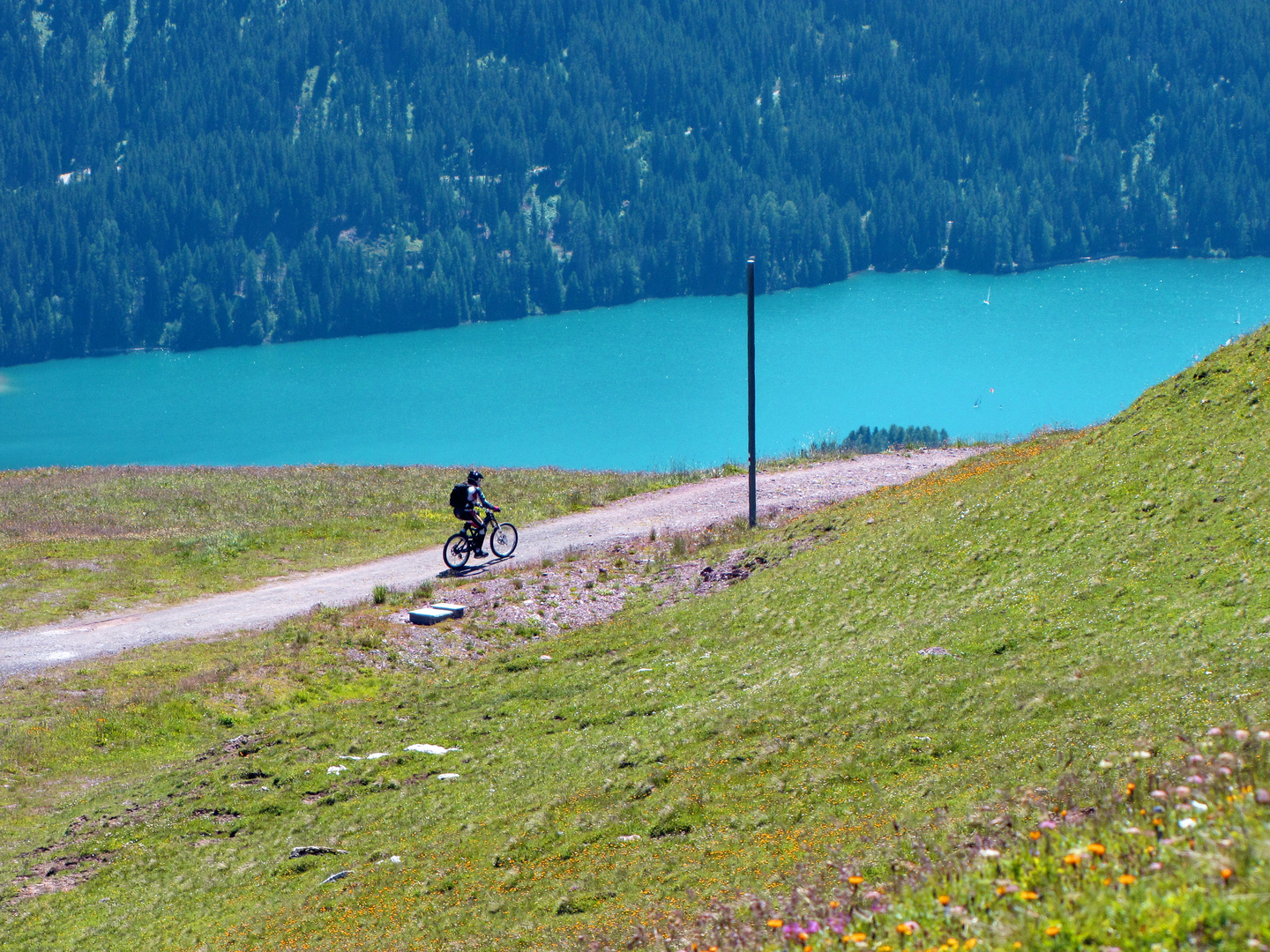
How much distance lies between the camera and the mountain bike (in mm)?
31234

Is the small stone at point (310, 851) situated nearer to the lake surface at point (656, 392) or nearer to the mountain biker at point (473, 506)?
the mountain biker at point (473, 506)

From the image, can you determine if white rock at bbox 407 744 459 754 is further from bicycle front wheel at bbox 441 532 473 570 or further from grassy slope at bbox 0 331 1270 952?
bicycle front wheel at bbox 441 532 473 570

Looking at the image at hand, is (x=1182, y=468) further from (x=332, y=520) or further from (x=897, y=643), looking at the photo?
(x=332, y=520)

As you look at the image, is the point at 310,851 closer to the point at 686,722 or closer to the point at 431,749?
the point at 431,749

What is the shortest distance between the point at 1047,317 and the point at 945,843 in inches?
7343

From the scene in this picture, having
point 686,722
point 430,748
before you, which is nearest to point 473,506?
point 430,748

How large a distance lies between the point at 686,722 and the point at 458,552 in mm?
17176

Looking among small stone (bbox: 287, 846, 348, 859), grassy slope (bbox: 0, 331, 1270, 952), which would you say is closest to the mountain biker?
grassy slope (bbox: 0, 331, 1270, 952)

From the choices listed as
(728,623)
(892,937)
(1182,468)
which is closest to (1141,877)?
(892,937)

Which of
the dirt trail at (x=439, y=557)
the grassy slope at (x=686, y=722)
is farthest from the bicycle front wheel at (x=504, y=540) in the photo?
the grassy slope at (x=686, y=722)

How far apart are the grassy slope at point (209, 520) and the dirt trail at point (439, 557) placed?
4.10ft

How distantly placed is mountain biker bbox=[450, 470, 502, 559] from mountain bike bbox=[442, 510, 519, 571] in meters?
0.12

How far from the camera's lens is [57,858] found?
14.4 metres

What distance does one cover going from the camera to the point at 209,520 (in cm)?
3938
